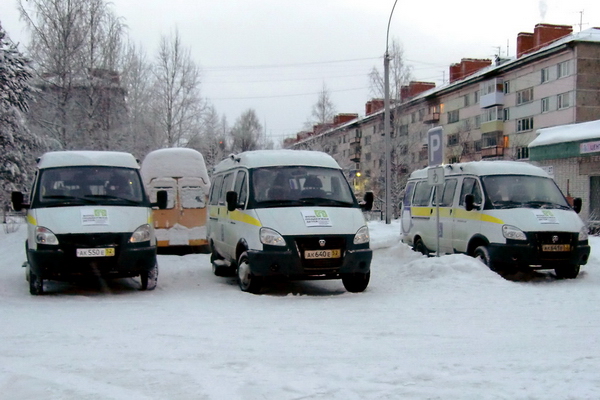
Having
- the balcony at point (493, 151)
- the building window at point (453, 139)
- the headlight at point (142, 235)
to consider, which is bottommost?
the headlight at point (142, 235)

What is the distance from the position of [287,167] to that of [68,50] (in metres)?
21.6

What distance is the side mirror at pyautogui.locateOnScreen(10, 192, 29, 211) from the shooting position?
10.0 meters

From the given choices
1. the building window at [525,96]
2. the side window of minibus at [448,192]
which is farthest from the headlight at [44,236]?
the building window at [525,96]

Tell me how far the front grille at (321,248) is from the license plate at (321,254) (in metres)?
0.04

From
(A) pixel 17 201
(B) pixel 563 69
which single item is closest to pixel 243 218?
(A) pixel 17 201

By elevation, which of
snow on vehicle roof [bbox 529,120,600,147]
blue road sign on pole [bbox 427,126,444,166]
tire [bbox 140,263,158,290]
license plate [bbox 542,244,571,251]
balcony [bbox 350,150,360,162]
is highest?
balcony [bbox 350,150,360,162]

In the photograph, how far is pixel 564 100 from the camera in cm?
4772

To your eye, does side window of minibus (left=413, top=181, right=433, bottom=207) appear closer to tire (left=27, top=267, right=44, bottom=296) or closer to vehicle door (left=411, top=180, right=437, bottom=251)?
vehicle door (left=411, top=180, right=437, bottom=251)

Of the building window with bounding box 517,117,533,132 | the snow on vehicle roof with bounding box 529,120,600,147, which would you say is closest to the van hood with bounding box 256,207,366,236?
the snow on vehicle roof with bounding box 529,120,600,147

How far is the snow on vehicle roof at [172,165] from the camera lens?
16625 mm

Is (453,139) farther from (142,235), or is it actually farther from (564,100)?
(142,235)

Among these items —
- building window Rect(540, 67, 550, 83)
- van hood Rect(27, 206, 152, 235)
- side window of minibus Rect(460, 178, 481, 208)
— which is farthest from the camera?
building window Rect(540, 67, 550, 83)

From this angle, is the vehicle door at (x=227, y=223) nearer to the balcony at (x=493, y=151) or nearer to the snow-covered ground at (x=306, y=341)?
the snow-covered ground at (x=306, y=341)

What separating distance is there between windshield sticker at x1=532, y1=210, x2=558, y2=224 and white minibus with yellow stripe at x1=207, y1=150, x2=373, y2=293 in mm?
3071
